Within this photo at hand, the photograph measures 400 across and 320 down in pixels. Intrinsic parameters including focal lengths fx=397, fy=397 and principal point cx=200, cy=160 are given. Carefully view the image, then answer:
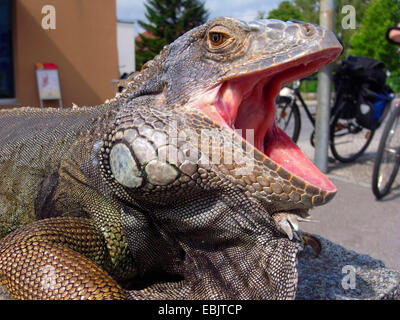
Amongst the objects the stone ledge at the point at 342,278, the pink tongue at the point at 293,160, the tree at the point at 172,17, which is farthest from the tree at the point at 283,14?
the tree at the point at 172,17

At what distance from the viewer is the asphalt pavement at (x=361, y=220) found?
3.82 m

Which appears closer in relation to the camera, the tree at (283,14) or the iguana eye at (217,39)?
the iguana eye at (217,39)

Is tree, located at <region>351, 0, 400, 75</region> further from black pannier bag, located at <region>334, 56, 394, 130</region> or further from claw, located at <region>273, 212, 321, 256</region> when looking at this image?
claw, located at <region>273, 212, 321, 256</region>

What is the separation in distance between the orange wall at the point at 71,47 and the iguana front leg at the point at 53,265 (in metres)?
7.51

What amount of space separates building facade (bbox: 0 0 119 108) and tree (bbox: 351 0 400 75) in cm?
2987

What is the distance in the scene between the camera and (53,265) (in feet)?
5.04

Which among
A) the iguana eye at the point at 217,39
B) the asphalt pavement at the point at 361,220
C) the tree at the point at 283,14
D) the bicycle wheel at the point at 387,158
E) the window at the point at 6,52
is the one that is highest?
the tree at the point at 283,14

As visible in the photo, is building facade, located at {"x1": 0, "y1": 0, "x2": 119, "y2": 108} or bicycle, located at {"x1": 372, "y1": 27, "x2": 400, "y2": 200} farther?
building facade, located at {"x1": 0, "y1": 0, "x2": 119, "y2": 108}

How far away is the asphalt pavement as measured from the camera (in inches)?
150

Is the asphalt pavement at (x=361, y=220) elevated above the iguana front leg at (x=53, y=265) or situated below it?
below

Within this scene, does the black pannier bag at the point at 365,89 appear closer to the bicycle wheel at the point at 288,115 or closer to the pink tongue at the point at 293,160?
the bicycle wheel at the point at 288,115

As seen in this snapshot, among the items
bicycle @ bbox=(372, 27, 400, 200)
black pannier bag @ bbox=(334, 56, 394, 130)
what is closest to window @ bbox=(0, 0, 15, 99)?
black pannier bag @ bbox=(334, 56, 394, 130)

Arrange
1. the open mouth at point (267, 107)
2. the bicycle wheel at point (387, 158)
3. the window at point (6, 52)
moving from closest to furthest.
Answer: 1. the open mouth at point (267, 107)
2. the bicycle wheel at point (387, 158)
3. the window at point (6, 52)
